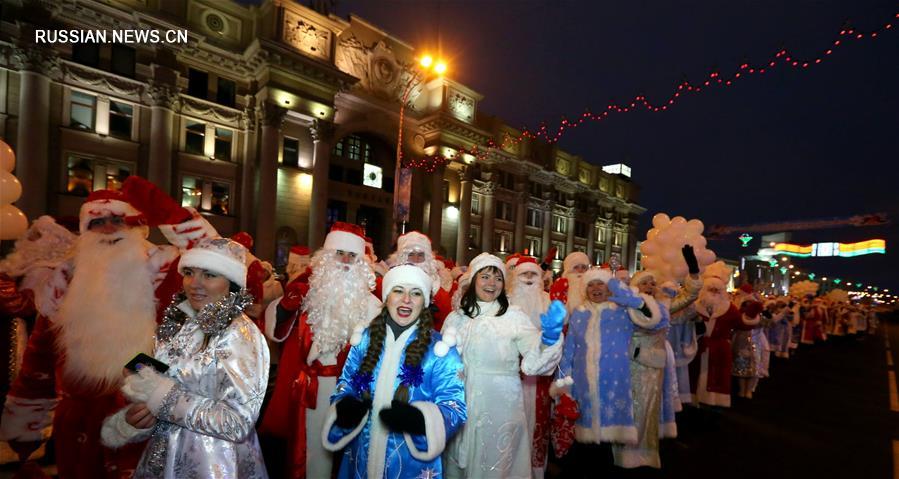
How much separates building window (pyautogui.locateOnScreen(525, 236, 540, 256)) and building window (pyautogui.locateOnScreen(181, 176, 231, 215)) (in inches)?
997

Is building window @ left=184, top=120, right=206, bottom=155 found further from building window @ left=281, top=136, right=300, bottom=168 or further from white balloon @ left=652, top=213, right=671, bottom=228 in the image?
white balloon @ left=652, top=213, right=671, bottom=228

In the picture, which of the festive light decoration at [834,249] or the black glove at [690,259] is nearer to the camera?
the black glove at [690,259]

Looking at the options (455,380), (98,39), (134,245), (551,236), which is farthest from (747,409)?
(551,236)

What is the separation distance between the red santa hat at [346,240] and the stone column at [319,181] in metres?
18.8

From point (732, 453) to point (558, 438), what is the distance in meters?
3.27

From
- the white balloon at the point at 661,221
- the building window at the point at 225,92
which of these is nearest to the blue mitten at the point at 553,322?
the white balloon at the point at 661,221

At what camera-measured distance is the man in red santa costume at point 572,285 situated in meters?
5.21

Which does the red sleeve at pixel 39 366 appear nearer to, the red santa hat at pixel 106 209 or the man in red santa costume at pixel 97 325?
the man in red santa costume at pixel 97 325

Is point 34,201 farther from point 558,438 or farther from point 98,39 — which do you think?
point 558,438

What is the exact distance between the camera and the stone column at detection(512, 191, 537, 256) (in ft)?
119

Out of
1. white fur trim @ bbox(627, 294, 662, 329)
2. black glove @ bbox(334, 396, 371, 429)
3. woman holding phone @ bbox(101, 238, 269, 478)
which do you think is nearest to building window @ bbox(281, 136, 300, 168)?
white fur trim @ bbox(627, 294, 662, 329)

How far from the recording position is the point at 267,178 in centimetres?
2091

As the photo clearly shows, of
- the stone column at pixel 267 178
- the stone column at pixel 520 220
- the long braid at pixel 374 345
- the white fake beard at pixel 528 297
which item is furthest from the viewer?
the stone column at pixel 520 220

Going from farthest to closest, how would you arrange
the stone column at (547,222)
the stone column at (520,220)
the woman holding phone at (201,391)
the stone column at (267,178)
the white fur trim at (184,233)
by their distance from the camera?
the stone column at (547,222)
the stone column at (520,220)
the stone column at (267,178)
the white fur trim at (184,233)
the woman holding phone at (201,391)
